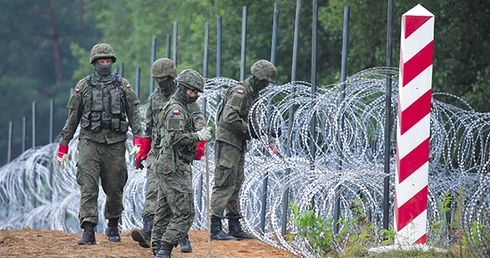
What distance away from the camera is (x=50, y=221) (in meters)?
21.3

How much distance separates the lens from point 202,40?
33156 mm

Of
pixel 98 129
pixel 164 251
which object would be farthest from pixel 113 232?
pixel 164 251

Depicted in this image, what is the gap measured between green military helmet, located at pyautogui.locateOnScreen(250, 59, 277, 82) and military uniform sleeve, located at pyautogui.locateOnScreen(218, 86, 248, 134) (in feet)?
0.75

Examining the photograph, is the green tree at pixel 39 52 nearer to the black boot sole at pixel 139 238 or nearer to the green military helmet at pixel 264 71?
the green military helmet at pixel 264 71

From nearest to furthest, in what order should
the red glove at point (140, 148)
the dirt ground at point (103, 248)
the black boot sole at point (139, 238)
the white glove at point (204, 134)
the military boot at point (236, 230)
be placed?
the white glove at point (204, 134) → the dirt ground at point (103, 248) → the black boot sole at point (139, 238) → the red glove at point (140, 148) → the military boot at point (236, 230)

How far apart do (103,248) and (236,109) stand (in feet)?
6.88

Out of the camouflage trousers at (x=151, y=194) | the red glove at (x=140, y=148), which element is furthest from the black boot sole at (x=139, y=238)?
the red glove at (x=140, y=148)

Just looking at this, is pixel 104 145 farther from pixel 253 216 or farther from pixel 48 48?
pixel 48 48

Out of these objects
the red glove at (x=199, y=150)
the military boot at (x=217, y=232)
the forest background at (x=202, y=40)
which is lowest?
the military boot at (x=217, y=232)

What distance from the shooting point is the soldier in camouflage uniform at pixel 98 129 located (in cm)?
1336

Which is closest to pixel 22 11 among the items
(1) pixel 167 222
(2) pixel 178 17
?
(2) pixel 178 17

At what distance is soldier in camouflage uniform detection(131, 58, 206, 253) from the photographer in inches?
517

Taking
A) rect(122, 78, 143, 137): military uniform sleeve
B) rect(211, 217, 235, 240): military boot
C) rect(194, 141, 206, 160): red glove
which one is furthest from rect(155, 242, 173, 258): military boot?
rect(211, 217, 235, 240): military boot

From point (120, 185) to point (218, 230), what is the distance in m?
1.41
